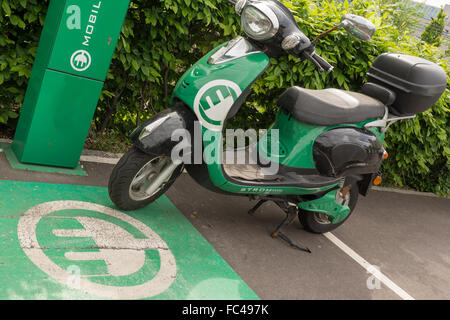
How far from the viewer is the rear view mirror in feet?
9.37

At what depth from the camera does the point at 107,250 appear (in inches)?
107

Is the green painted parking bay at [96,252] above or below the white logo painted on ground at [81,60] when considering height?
below

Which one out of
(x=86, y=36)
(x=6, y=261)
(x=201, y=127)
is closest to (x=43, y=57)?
(x=86, y=36)

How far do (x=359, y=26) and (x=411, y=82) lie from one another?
99 cm

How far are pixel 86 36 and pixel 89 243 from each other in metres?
1.66

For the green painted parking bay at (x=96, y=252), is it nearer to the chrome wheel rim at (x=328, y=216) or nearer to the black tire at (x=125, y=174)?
the black tire at (x=125, y=174)

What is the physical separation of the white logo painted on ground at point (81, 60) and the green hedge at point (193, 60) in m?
0.51

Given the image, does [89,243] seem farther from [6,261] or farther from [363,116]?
[363,116]

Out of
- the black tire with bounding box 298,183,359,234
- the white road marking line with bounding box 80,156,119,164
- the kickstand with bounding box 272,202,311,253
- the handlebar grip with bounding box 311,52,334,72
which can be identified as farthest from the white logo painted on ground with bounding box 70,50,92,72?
the black tire with bounding box 298,183,359,234

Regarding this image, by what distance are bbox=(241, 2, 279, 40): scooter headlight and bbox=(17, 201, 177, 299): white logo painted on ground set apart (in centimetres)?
161

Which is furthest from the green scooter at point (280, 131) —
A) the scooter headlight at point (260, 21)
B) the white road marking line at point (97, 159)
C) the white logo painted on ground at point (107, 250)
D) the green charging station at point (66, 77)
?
the white road marking line at point (97, 159)

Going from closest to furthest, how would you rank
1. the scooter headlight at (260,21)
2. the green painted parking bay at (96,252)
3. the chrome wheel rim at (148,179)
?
the green painted parking bay at (96,252)
the scooter headlight at (260,21)
the chrome wheel rim at (148,179)

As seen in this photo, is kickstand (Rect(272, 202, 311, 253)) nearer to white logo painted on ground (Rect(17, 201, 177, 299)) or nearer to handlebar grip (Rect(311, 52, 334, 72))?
white logo painted on ground (Rect(17, 201, 177, 299))

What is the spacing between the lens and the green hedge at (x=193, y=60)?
3.75 metres
